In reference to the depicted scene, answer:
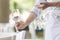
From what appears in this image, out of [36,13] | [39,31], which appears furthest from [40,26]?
[36,13]

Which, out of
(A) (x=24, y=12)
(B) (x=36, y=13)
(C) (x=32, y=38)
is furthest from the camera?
(A) (x=24, y=12)

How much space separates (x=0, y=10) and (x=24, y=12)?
0.39 meters

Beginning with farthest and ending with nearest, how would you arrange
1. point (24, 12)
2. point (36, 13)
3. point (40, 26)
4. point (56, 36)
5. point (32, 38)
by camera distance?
point (24, 12), point (40, 26), point (32, 38), point (36, 13), point (56, 36)

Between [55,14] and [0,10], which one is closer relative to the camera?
[55,14]

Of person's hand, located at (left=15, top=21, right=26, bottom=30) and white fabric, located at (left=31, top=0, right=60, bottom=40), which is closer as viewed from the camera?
white fabric, located at (left=31, top=0, right=60, bottom=40)

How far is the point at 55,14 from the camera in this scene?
803 mm

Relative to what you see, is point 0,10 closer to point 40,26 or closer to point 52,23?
point 40,26

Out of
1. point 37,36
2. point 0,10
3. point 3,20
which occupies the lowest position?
point 37,36

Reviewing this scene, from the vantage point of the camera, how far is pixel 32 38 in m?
1.80

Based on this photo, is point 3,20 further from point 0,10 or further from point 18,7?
point 18,7

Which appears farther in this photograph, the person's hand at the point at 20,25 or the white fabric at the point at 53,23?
the person's hand at the point at 20,25

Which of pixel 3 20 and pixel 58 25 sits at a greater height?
pixel 58 25

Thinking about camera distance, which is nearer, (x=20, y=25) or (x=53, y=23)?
(x=53, y=23)

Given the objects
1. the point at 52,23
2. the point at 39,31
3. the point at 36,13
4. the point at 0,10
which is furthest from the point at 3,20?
the point at 52,23
